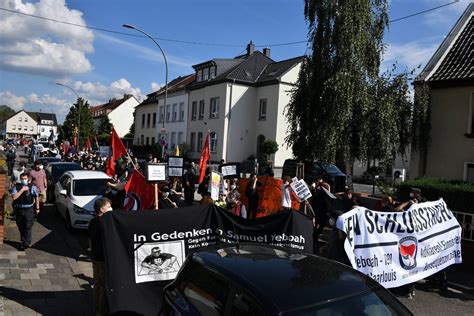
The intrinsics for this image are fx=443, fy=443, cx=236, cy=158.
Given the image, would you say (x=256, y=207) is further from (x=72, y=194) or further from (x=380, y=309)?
(x=380, y=309)

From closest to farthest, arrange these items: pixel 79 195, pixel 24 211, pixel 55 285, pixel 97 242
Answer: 1. pixel 97 242
2. pixel 55 285
3. pixel 24 211
4. pixel 79 195

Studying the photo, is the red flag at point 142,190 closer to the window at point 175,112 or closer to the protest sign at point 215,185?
the protest sign at point 215,185

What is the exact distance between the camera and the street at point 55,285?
6.14 meters

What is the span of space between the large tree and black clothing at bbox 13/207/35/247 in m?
11.9

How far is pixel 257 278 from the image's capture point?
11.5 ft

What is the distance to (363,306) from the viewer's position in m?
3.38

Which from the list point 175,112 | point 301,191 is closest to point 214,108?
point 175,112

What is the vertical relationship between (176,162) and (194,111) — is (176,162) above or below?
below

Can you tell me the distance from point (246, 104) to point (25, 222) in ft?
105

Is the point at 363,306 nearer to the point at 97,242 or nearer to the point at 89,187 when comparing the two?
the point at 97,242

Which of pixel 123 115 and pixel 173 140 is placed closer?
pixel 173 140

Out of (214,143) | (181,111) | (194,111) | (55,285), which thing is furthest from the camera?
(181,111)

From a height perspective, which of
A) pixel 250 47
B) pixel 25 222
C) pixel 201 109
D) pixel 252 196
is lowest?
pixel 25 222

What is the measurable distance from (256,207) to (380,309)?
857 cm
